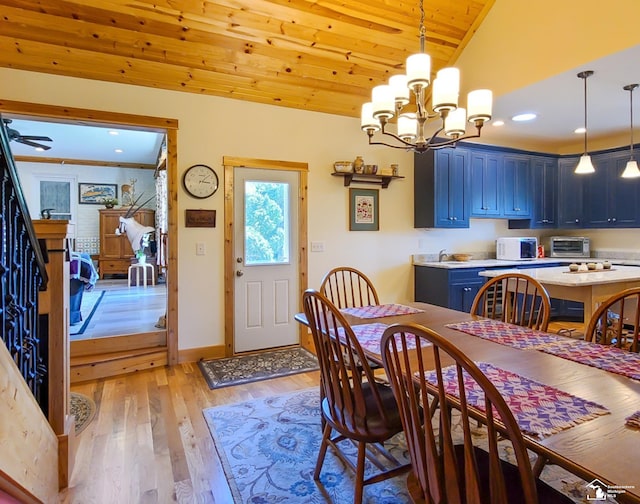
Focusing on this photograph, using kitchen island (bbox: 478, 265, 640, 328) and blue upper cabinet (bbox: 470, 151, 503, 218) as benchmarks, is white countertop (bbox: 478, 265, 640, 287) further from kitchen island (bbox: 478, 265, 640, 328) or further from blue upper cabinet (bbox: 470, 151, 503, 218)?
blue upper cabinet (bbox: 470, 151, 503, 218)

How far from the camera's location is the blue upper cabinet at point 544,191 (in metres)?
5.47

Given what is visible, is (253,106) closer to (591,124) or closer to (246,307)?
(246,307)

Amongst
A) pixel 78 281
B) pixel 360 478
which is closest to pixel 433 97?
pixel 360 478

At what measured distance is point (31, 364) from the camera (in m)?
1.74

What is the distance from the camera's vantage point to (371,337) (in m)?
1.87

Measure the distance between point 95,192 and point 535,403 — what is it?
364 inches

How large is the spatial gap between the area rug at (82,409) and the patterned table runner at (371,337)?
72.7 inches

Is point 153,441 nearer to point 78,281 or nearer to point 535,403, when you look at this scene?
point 535,403

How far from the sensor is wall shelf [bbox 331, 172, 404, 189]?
4.30 metres

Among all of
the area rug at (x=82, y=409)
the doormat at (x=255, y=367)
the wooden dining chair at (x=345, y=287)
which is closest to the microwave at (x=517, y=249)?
the wooden dining chair at (x=345, y=287)

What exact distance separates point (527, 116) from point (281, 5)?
289cm

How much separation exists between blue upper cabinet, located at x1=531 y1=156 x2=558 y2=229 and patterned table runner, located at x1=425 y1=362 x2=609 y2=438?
4.89 m

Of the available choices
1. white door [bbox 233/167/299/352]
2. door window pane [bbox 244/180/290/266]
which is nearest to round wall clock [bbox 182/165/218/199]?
white door [bbox 233/167/299/352]

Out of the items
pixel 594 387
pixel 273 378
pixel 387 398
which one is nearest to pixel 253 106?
pixel 273 378
